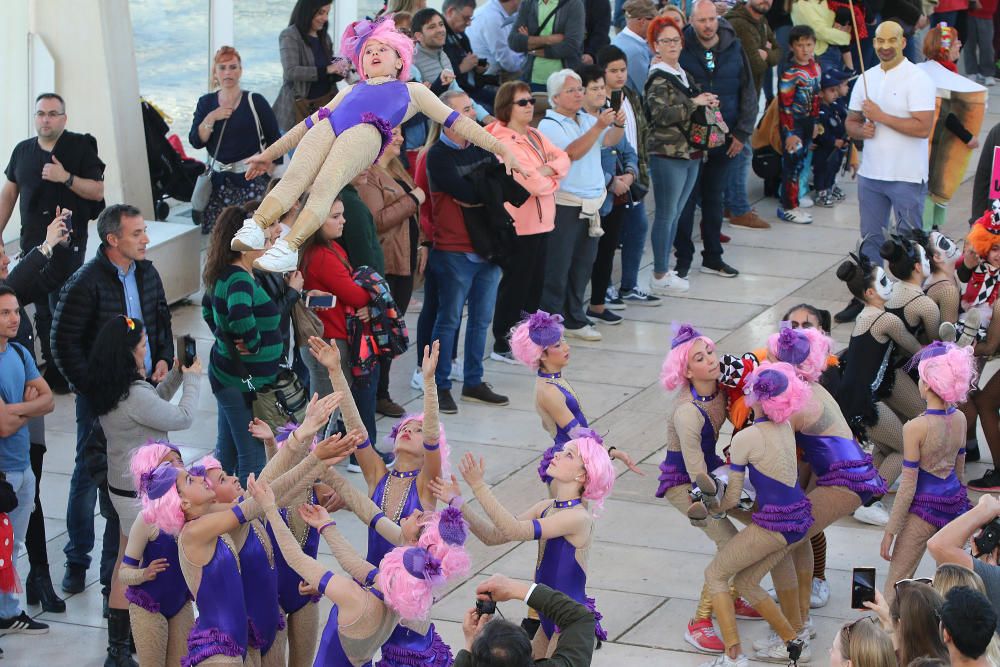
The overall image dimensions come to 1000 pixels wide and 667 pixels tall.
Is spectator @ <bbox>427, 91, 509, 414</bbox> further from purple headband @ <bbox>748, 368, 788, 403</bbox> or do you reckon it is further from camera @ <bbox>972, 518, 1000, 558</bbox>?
camera @ <bbox>972, 518, 1000, 558</bbox>

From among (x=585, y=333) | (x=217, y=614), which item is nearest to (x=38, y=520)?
(x=217, y=614)

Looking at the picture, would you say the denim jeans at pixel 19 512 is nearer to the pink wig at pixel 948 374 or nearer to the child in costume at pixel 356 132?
the child in costume at pixel 356 132

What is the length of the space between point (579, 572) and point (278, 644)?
1.29 m

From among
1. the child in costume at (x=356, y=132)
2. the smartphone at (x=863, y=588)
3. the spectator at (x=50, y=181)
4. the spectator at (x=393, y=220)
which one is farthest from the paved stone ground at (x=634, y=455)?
the child in costume at (x=356, y=132)

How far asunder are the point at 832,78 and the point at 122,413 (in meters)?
9.13

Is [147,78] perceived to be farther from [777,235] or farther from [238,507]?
[238,507]

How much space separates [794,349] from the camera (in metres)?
6.86

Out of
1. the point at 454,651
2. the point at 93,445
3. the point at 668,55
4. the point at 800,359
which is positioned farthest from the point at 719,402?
the point at 668,55

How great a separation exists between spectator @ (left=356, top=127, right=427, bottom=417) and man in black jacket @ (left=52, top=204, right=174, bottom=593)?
1823 millimetres

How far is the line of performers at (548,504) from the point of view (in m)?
5.61

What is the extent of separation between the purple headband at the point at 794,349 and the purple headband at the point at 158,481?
2.91 meters

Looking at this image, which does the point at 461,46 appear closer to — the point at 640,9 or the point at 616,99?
the point at 640,9

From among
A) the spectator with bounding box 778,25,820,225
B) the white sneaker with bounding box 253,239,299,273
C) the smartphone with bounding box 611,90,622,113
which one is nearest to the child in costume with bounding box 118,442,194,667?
the white sneaker with bounding box 253,239,299,273

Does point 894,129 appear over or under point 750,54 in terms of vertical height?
under
